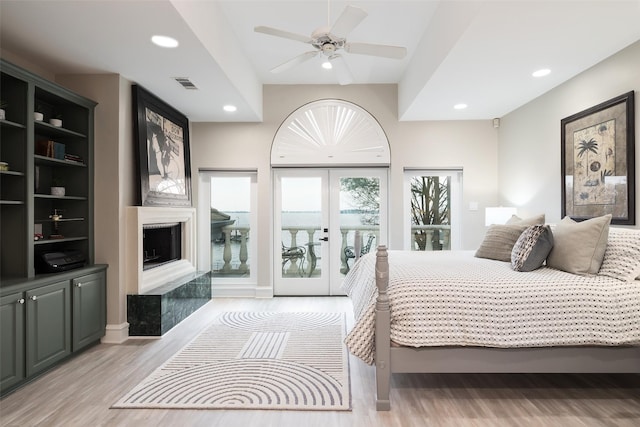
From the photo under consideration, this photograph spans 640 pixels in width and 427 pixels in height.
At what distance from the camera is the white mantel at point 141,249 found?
3.38 metres

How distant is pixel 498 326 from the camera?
84.3 inches

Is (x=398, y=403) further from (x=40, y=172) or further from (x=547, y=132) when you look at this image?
(x=40, y=172)

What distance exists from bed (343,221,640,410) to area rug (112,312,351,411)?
492 millimetres

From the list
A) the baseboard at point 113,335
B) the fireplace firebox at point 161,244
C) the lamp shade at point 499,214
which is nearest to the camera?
the baseboard at point 113,335

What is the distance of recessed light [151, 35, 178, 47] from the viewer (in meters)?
2.58

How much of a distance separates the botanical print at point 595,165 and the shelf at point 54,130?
4555 mm

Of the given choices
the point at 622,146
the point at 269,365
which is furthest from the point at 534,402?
the point at 622,146

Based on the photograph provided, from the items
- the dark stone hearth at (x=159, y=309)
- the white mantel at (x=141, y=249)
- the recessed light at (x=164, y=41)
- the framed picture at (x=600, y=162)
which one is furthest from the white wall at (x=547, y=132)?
the white mantel at (x=141, y=249)

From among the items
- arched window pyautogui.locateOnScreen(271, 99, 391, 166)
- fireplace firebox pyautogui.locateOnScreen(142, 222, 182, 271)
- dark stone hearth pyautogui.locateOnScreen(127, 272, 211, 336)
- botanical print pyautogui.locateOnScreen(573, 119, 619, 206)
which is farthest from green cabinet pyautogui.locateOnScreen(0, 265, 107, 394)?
botanical print pyautogui.locateOnScreen(573, 119, 619, 206)

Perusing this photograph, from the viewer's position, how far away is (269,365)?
2752 millimetres

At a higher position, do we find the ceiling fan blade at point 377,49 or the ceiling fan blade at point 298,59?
the ceiling fan blade at point 298,59

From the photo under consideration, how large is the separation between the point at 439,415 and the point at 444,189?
11.7 feet

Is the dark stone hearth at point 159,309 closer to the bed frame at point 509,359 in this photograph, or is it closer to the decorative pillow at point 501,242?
the bed frame at point 509,359

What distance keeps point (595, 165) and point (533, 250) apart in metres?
1.22
